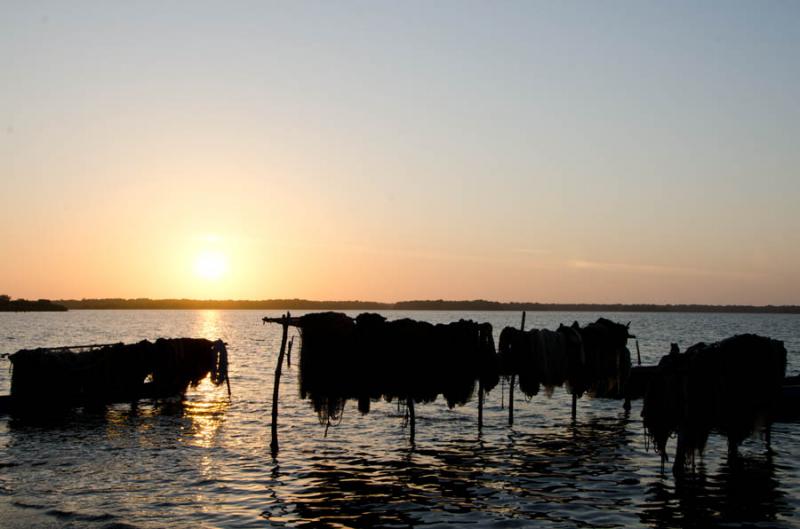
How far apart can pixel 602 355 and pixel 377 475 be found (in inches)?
413

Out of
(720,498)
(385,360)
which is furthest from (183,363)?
(720,498)

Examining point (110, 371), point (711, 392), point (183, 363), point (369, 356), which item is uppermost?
point (369, 356)

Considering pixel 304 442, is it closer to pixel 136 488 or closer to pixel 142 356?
pixel 136 488

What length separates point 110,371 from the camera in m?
29.8

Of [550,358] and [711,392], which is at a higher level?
[550,358]

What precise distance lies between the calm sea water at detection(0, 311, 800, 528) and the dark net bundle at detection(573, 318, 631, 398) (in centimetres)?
162

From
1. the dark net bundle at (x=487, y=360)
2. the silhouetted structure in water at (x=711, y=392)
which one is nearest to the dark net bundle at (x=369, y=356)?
the dark net bundle at (x=487, y=360)

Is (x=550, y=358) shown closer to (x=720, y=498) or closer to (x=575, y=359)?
(x=575, y=359)

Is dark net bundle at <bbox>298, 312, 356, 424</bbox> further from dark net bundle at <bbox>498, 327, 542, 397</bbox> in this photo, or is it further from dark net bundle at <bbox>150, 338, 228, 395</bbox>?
dark net bundle at <bbox>150, 338, 228, 395</bbox>

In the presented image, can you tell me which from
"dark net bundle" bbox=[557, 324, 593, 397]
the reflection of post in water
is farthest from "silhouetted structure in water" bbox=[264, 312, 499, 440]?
the reflection of post in water

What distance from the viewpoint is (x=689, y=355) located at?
653 inches

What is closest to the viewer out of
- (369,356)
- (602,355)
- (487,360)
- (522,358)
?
(369,356)

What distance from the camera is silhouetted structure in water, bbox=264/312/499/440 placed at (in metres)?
20.1

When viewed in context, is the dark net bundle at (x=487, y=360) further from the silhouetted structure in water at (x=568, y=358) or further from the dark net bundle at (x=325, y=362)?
the dark net bundle at (x=325, y=362)
